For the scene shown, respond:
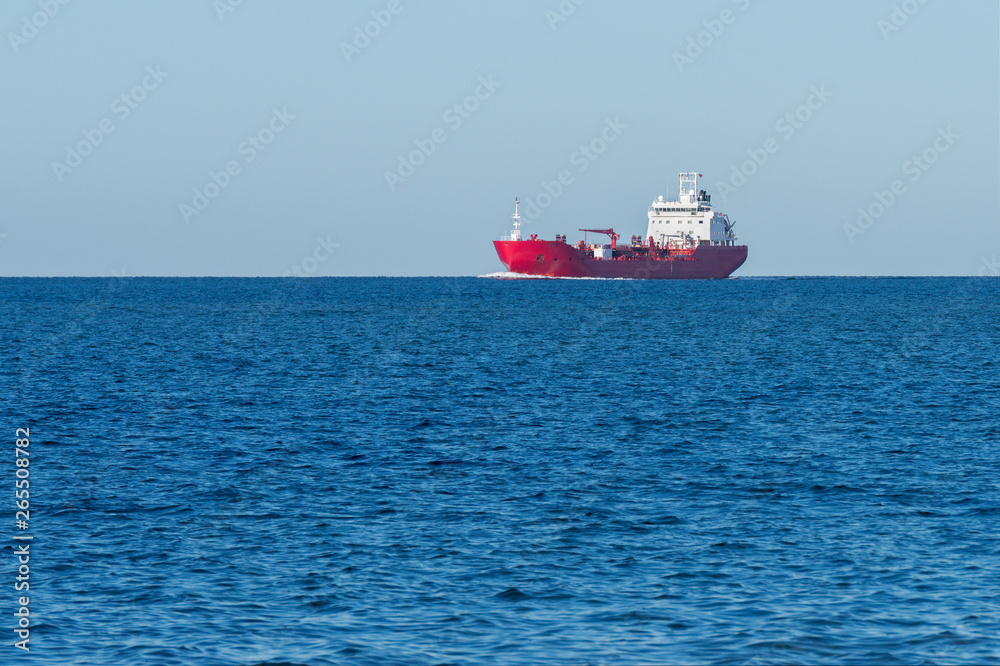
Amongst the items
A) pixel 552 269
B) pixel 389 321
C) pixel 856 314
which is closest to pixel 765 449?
pixel 389 321

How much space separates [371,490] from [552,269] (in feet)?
490

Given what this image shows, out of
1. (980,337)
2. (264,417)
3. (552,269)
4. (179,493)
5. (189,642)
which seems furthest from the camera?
(552,269)

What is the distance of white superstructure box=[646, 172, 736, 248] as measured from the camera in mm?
171125

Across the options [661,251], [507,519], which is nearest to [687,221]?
[661,251]

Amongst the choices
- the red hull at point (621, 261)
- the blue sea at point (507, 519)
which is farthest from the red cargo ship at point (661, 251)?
the blue sea at point (507, 519)

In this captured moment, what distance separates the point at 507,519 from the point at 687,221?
15820 centimetres

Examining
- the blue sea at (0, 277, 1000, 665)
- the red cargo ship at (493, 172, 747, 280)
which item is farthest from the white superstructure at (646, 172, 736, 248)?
the blue sea at (0, 277, 1000, 665)

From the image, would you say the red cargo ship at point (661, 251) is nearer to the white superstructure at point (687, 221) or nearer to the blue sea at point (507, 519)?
the white superstructure at point (687, 221)

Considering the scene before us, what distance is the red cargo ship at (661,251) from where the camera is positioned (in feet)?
546

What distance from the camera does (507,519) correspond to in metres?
17.6

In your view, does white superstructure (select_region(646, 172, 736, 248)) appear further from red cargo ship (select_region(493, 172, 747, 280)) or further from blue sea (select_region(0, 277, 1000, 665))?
blue sea (select_region(0, 277, 1000, 665))

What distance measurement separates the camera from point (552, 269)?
552 feet

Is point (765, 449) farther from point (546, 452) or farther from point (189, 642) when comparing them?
point (189, 642)

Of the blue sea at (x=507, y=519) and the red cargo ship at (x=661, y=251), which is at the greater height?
the red cargo ship at (x=661, y=251)
